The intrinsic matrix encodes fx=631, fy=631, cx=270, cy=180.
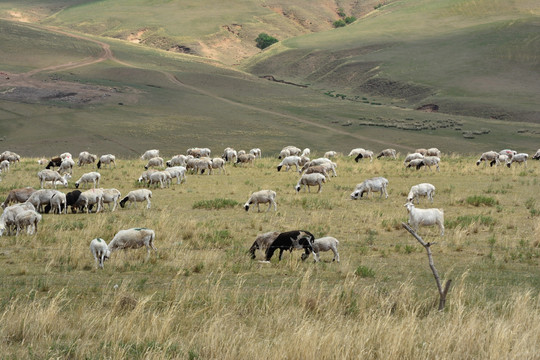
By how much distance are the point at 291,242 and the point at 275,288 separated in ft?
8.69

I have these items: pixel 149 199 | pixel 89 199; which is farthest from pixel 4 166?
pixel 89 199

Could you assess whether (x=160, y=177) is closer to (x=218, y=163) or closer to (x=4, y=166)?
(x=218, y=163)

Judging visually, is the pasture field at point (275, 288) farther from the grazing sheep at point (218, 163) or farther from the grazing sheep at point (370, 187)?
the grazing sheep at point (218, 163)

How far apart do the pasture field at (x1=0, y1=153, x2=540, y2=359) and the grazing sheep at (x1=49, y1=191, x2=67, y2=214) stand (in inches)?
30.9

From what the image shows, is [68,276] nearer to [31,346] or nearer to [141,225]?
[31,346]

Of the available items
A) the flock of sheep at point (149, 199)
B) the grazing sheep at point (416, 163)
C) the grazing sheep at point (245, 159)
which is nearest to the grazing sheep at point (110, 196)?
the flock of sheep at point (149, 199)

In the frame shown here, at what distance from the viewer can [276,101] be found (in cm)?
9781

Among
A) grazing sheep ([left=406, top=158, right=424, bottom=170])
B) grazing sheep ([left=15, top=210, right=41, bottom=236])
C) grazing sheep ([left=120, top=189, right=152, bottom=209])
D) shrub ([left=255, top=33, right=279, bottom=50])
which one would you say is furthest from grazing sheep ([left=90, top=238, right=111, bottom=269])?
shrub ([left=255, top=33, right=279, bottom=50])

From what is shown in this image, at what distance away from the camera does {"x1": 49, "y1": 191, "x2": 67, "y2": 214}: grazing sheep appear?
68.7 ft

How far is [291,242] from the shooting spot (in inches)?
556

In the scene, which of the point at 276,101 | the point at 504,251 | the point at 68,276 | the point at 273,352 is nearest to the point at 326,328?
the point at 273,352

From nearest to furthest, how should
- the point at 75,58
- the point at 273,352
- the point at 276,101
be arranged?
the point at 273,352 < the point at 276,101 < the point at 75,58

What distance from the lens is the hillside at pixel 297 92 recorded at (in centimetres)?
6994

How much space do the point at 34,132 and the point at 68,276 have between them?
6077cm
